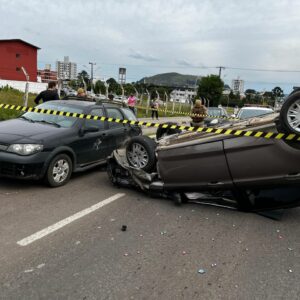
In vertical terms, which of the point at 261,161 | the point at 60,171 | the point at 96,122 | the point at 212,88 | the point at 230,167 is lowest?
the point at 60,171

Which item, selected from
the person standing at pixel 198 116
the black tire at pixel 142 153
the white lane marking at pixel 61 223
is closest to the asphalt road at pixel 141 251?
the white lane marking at pixel 61 223

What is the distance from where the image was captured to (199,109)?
9875 mm

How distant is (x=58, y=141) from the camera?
616cm

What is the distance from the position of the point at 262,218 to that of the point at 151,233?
1758mm

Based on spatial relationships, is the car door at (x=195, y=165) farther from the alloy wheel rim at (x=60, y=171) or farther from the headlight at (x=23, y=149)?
the headlight at (x=23, y=149)

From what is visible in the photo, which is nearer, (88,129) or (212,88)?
(88,129)

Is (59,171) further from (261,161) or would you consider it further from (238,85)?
(238,85)

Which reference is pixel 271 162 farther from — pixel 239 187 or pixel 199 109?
pixel 199 109

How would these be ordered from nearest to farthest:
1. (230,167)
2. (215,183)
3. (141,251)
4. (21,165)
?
1. (141,251)
2. (230,167)
3. (215,183)
4. (21,165)

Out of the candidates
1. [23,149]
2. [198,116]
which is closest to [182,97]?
[198,116]

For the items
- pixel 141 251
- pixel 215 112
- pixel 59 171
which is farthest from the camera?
pixel 215 112

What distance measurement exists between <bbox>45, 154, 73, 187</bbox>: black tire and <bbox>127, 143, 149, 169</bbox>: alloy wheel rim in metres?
1.11

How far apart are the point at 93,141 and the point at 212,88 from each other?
75.0 metres

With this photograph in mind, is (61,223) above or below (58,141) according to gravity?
below
